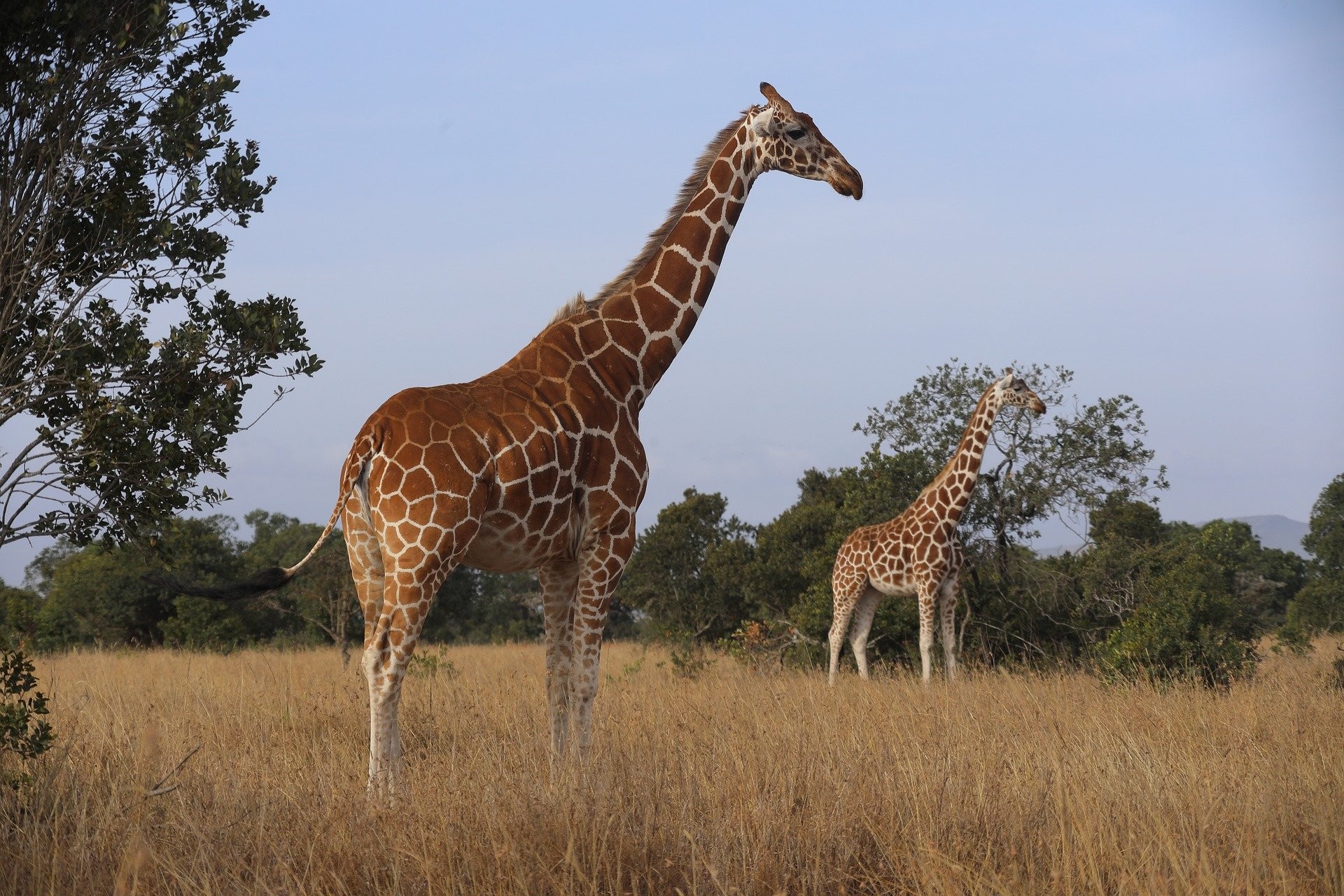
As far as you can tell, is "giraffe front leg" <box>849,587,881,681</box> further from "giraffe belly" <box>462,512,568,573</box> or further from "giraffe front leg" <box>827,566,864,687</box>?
"giraffe belly" <box>462,512,568,573</box>

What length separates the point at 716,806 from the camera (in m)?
5.00

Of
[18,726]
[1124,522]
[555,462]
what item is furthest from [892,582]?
[18,726]

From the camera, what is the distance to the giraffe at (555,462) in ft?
20.7

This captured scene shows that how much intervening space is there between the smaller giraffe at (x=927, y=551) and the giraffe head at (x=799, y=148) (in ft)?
19.3

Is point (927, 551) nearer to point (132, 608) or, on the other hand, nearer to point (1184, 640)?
point (1184, 640)

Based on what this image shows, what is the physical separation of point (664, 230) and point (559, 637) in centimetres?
292

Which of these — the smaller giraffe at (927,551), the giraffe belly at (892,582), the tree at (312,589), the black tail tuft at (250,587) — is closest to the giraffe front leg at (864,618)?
the smaller giraffe at (927,551)

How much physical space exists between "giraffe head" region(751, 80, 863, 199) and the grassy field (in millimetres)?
3661

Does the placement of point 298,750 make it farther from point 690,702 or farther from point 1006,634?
point 1006,634

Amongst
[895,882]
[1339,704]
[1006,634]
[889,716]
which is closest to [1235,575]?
[1006,634]

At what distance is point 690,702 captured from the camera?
9078 millimetres

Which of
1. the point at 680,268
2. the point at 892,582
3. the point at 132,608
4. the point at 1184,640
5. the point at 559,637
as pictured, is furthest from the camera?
the point at 132,608

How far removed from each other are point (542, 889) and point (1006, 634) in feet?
35.8

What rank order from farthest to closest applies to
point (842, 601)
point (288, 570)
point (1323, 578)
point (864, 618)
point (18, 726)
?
1. point (1323, 578)
2. point (864, 618)
3. point (842, 601)
4. point (288, 570)
5. point (18, 726)
